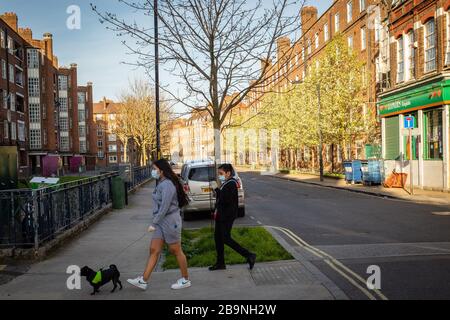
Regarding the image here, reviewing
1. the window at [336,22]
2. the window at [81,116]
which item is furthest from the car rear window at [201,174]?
the window at [81,116]

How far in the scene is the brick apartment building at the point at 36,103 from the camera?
159 feet

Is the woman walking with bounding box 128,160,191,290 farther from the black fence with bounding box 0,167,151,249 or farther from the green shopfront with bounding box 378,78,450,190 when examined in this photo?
the green shopfront with bounding box 378,78,450,190

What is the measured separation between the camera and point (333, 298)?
5.68 m

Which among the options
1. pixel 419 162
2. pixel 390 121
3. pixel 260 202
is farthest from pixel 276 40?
pixel 390 121

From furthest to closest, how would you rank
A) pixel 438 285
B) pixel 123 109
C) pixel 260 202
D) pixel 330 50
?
pixel 123 109 < pixel 330 50 < pixel 260 202 < pixel 438 285

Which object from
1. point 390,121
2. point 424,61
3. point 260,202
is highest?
point 424,61

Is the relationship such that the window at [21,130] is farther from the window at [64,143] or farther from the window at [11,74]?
the window at [64,143]

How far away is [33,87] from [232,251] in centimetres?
5744

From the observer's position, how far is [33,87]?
2352 inches

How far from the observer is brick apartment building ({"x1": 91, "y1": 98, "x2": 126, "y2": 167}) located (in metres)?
122

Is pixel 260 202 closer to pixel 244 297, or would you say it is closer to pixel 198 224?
pixel 198 224

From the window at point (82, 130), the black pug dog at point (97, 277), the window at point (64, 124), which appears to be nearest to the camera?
the black pug dog at point (97, 277)

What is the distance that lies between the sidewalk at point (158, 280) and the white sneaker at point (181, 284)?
85mm
